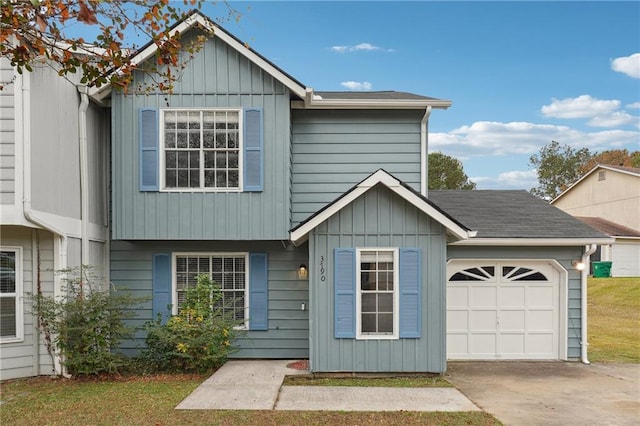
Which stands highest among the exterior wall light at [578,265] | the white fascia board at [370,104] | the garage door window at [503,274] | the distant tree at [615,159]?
the distant tree at [615,159]

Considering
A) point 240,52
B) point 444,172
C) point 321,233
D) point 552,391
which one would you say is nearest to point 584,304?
point 552,391

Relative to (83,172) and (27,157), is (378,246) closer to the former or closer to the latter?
(83,172)

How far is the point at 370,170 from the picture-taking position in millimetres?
9703

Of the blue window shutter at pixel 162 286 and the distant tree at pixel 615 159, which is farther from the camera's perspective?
the distant tree at pixel 615 159

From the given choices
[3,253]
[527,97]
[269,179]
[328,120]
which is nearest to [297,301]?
[269,179]

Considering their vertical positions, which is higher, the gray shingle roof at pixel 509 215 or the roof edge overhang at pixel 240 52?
the roof edge overhang at pixel 240 52

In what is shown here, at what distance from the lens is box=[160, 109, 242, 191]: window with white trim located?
8898 millimetres

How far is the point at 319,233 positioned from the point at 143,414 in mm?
3765

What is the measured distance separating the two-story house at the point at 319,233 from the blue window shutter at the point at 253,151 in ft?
0.08

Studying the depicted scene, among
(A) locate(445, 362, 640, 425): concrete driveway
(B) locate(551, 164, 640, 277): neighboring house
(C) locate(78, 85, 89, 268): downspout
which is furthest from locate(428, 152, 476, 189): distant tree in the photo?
(C) locate(78, 85, 89, 268): downspout

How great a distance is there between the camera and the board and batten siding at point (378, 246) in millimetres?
8195

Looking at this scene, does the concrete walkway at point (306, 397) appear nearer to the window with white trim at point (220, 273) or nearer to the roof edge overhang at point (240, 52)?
the window with white trim at point (220, 273)

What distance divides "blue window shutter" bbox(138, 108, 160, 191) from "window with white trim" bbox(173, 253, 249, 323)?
5.33 ft

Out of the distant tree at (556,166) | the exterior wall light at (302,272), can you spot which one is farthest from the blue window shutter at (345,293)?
the distant tree at (556,166)
